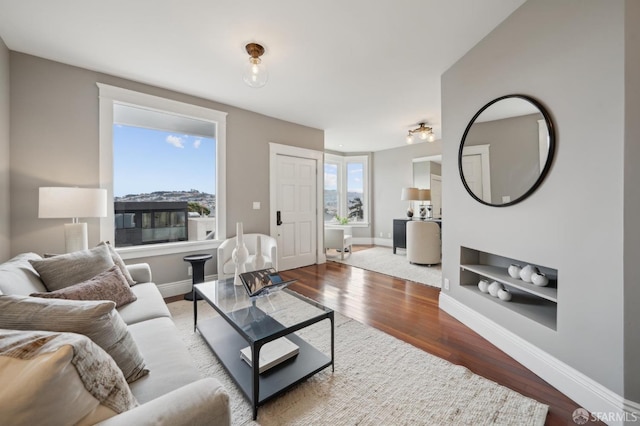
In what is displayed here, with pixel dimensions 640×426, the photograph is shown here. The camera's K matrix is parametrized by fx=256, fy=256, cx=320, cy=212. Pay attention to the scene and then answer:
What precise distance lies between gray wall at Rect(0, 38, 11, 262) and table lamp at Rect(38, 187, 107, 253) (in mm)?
527

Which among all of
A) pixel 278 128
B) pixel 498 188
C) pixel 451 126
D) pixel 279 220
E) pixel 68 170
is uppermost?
pixel 278 128

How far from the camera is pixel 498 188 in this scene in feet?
7.06

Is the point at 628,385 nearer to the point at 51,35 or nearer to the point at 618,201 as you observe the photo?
the point at 618,201

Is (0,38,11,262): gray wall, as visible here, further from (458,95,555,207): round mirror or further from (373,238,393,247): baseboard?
(373,238,393,247): baseboard

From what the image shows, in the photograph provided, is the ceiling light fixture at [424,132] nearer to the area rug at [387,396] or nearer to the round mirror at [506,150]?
the round mirror at [506,150]

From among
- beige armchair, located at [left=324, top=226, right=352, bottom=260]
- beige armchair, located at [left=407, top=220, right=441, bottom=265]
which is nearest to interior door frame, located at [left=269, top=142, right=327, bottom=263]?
beige armchair, located at [left=324, top=226, right=352, bottom=260]

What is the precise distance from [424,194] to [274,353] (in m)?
5.03

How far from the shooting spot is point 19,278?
1446 mm

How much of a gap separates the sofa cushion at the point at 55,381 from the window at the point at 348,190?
249 inches

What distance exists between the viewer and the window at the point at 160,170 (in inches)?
117

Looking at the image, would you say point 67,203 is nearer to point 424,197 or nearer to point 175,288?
point 175,288

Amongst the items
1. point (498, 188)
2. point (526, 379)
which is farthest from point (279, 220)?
point (526, 379)

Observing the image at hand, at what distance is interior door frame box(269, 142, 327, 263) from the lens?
→ 4.27 metres

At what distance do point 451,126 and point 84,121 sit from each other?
3.91 m
